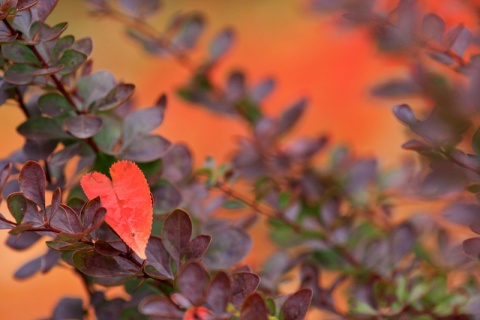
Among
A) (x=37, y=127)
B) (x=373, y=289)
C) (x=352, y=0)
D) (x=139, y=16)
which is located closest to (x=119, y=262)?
(x=37, y=127)

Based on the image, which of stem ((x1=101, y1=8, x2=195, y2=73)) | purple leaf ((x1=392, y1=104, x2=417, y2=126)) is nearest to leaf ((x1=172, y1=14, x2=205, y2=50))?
stem ((x1=101, y1=8, x2=195, y2=73))

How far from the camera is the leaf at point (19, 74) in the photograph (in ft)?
1.47

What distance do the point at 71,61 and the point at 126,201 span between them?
0.11 meters

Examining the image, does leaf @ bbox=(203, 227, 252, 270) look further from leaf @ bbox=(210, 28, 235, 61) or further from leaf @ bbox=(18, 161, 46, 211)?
A: leaf @ bbox=(210, 28, 235, 61)

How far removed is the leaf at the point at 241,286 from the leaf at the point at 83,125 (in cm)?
15

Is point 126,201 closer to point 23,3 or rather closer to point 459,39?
point 23,3

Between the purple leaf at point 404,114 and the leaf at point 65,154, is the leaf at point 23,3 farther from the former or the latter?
the purple leaf at point 404,114

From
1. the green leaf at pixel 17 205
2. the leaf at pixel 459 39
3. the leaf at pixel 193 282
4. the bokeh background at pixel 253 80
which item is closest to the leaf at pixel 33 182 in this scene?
the green leaf at pixel 17 205

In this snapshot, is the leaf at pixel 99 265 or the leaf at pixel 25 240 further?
the leaf at pixel 25 240

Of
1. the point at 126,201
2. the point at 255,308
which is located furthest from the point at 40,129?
the point at 255,308

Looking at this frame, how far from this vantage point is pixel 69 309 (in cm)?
55

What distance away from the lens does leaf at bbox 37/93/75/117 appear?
19.0 inches

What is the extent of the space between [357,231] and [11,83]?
0.42m

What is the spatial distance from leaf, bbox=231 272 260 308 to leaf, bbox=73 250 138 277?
0.06 m
